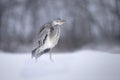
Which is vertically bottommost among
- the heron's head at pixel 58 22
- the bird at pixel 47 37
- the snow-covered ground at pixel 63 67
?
the snow-covered ground at pixel 63 67

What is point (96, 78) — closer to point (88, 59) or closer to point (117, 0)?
point (88, 59)

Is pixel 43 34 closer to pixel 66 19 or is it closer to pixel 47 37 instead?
pixel 47 37

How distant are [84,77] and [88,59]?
9cm

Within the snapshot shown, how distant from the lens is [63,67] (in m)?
1.59

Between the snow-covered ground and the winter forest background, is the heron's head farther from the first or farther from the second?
the snow-covered ground

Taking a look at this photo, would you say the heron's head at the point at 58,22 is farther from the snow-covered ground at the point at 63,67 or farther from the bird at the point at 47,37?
the snow-covered ground at the point at 63,67

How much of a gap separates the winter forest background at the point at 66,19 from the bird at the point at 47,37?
0.07 ft

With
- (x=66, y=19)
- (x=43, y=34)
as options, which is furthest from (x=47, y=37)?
(x=66, y=19)

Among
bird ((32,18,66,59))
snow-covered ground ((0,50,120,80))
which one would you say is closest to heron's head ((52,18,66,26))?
bird ((32,18,66,59))

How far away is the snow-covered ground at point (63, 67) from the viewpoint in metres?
1.58

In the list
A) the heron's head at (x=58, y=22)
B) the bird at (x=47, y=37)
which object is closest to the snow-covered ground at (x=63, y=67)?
the bird at (x=47, y=37)

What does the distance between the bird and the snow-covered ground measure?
3 cm

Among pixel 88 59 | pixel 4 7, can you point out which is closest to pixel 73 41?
pixel 88 59

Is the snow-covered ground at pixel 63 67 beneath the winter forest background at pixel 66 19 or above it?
beneath
